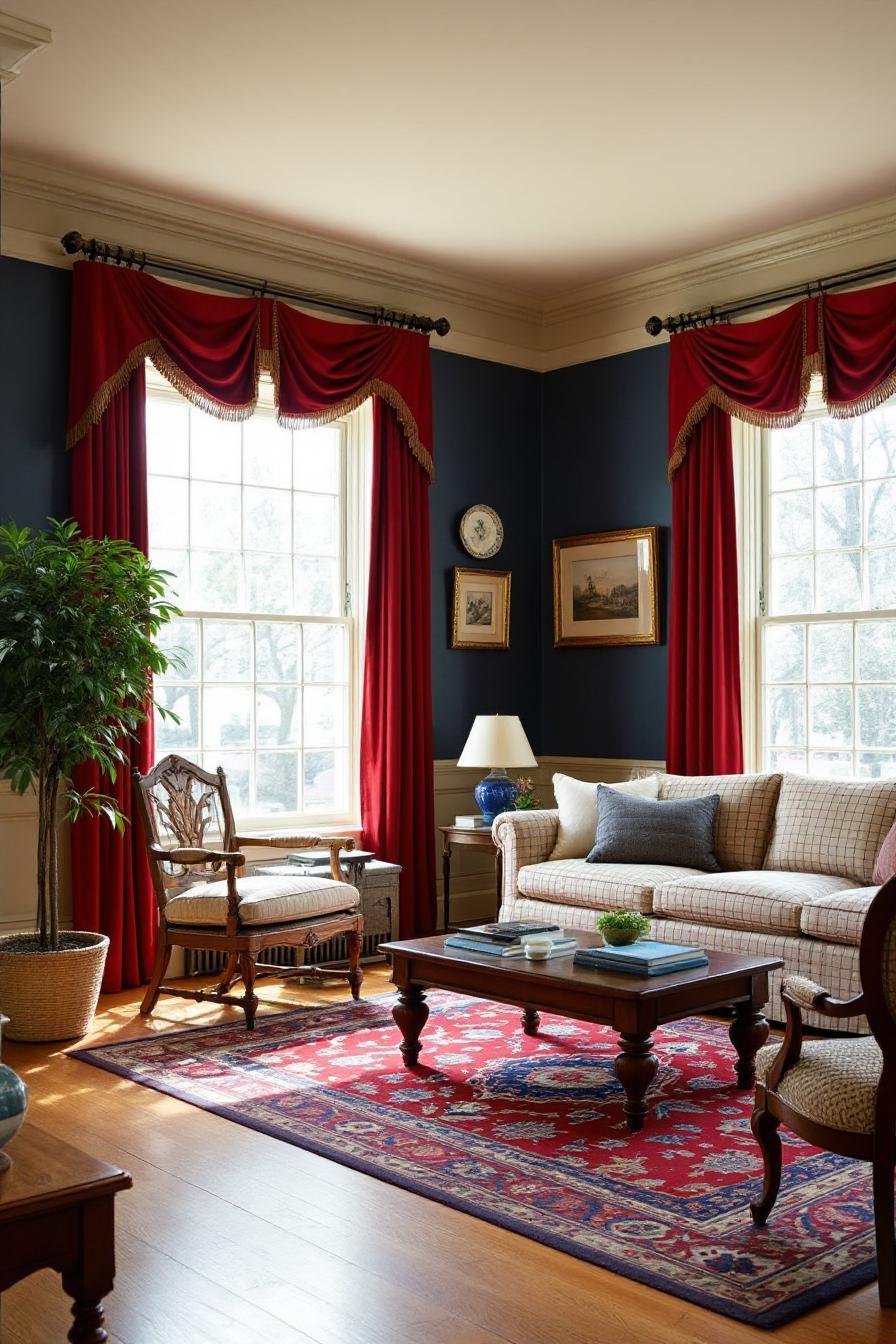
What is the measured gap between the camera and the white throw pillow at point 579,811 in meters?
6.12

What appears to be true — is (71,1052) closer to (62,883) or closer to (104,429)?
(62,883)

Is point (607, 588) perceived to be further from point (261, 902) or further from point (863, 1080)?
point (863, 1080)

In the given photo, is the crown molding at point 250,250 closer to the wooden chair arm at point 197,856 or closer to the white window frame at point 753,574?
the white window frame at point 753,574

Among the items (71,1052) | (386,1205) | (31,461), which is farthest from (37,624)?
(386,1205)

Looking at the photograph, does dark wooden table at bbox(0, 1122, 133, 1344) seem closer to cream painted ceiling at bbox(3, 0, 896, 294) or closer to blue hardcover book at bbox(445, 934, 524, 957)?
blue hardcover book at bbox(445, 934, 524, 957)

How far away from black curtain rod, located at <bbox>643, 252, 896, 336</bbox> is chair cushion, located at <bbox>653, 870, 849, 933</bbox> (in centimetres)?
275

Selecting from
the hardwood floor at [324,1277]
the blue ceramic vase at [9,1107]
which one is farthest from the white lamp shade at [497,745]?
the blue ceramic vase at [9,1107]

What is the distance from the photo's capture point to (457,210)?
630 cm

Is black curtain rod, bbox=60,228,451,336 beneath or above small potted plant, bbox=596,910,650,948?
above

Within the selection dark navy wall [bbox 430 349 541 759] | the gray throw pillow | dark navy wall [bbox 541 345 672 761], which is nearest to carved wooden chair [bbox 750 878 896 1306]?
the gray throw pillow

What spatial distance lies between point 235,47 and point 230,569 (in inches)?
102

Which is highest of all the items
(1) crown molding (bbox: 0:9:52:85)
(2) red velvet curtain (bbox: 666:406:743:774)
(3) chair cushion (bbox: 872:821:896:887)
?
(1) crown molding (bbox: 0:9:52:85)

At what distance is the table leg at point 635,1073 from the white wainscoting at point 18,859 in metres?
2.86

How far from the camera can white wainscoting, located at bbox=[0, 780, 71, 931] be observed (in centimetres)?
563
